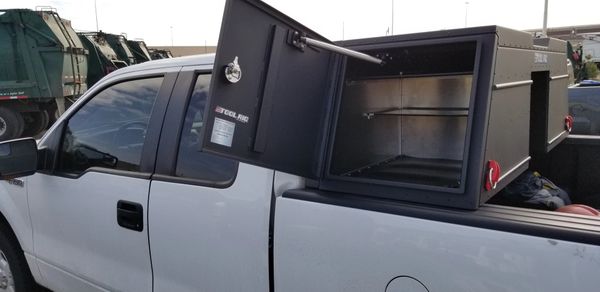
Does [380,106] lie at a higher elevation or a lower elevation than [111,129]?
higher

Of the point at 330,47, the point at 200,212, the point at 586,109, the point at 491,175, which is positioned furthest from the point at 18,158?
the point at 586,109

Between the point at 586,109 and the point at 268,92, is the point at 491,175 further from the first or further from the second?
the point at 586,109

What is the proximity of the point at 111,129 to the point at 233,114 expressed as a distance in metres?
1.44

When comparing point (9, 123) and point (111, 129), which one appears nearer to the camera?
point (111, 129)

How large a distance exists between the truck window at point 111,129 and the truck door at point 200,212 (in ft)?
0.85

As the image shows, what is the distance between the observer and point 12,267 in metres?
3.45

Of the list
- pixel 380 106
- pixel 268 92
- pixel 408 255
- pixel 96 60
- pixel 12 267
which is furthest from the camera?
pixel 96 60

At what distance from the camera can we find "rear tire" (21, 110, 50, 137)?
13227mm

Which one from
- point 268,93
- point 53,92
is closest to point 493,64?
point 268,93

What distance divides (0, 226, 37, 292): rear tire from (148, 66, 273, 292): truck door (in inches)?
62.3

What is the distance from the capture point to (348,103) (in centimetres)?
215

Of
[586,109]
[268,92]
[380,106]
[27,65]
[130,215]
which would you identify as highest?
[27,65]

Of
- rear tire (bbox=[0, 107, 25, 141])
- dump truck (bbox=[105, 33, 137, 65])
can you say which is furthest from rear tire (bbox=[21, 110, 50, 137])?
dump truck (bbox=[105, 33, 137, 65])

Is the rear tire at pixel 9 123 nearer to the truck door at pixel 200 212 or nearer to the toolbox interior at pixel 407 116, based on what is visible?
the truck door at pixel 200 212
